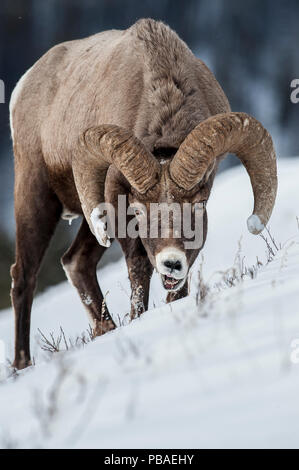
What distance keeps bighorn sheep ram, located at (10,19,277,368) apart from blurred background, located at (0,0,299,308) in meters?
24.2

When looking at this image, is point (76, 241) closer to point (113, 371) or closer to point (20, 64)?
point (113, 371)

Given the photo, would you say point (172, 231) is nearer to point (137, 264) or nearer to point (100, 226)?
point (100, 226)

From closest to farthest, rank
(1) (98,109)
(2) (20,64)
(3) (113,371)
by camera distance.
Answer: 1. (3) (113,371)
2. (1) (98,109)
3. (2) (20,64)

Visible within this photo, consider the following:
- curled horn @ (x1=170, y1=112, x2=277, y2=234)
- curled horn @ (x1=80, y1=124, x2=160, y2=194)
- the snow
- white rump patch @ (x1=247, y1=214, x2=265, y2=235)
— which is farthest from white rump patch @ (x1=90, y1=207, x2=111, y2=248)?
the snow

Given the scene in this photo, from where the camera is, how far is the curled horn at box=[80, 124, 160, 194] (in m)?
5.70

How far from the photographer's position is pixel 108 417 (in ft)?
7.96

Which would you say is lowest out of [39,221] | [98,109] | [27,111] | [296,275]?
[296,275]

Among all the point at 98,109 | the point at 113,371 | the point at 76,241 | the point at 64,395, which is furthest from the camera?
the point at 76,241

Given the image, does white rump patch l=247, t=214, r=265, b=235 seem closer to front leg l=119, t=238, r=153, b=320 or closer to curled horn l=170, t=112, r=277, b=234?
curled horn l=170, t=112, r=277, b=234

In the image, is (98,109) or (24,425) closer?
(24,425)

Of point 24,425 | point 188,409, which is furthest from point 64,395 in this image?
point 188,409

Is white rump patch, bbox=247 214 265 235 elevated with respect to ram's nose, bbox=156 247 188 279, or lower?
elevated

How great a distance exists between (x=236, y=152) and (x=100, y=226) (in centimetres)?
146

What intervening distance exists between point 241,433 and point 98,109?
16.7 feet
